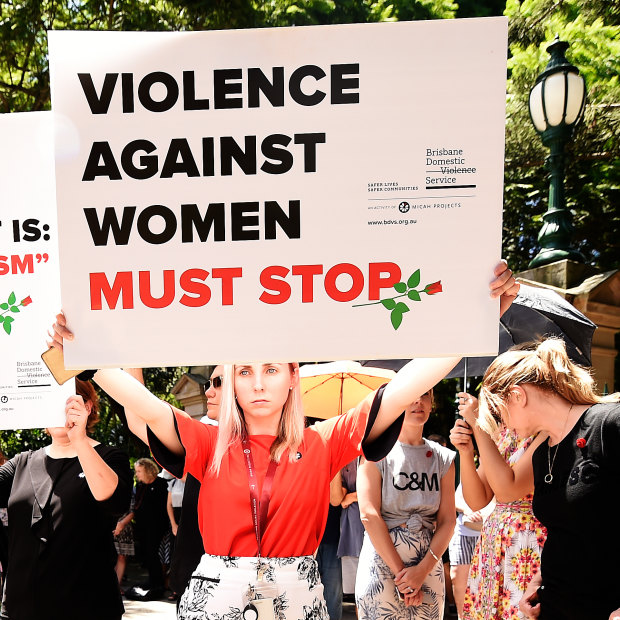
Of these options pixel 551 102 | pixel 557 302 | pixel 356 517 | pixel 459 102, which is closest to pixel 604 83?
pixel 551 102

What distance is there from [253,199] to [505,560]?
88.6 inches

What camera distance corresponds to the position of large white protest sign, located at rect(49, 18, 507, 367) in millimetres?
2412

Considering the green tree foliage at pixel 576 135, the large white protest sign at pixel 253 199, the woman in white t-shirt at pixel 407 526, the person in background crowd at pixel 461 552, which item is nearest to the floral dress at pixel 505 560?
the woman in white t-shirt at pixel 407 526

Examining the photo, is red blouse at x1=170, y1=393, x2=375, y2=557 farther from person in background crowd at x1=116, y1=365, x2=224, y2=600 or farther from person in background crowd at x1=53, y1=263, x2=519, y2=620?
person in background crowd at x1=116, y1=365, x2=224, y2=600

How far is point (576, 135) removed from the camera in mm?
9133

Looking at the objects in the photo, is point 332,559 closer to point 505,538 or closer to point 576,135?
point 505,538

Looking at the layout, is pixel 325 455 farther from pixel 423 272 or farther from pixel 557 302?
pixel 557 302

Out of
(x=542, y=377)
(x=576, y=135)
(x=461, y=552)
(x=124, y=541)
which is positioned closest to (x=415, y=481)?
(x=542, y=377)

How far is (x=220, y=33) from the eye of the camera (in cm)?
246

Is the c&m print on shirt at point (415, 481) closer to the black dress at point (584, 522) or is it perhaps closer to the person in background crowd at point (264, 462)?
the black dress at point (584, 522)

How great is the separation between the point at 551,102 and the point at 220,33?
4727 mm

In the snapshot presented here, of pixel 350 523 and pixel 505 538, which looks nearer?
pixel 505 538

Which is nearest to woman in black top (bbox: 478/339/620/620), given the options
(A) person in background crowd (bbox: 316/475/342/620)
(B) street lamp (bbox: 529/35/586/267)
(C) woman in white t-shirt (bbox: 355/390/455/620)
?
(C) woman in white t-shirt (bbox: 355/390/455/620)

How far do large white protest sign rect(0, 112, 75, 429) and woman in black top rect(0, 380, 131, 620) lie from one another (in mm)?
166
